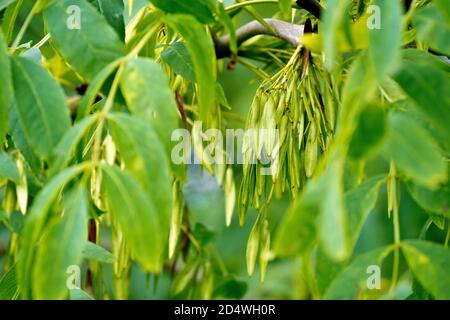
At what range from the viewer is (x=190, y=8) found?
81 centimetres

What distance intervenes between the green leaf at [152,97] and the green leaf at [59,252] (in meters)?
0.08

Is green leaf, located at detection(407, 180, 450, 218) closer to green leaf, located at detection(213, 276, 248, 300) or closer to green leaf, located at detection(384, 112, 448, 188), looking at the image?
green leaf, located at detection(384, 112, 448, 188)

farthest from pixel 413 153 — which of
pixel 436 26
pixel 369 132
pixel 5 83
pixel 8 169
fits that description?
pixel 8 169

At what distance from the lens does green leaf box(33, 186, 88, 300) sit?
1.96 ft

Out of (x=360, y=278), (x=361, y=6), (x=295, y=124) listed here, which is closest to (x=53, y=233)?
(x=360, y=278)

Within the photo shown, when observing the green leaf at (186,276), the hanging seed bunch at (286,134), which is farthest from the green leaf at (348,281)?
the green leaf at (186,276)

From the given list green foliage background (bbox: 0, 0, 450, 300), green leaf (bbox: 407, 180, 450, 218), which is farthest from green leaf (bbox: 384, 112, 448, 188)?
green leaf (bbox: 407, 180, 450, 218)

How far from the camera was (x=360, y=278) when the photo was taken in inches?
26.8

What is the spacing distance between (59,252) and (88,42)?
23 cm

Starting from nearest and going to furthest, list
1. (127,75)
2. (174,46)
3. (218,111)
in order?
(127,75) → (174,46) → (218,111)

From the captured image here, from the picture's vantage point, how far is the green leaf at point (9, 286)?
0.93m
